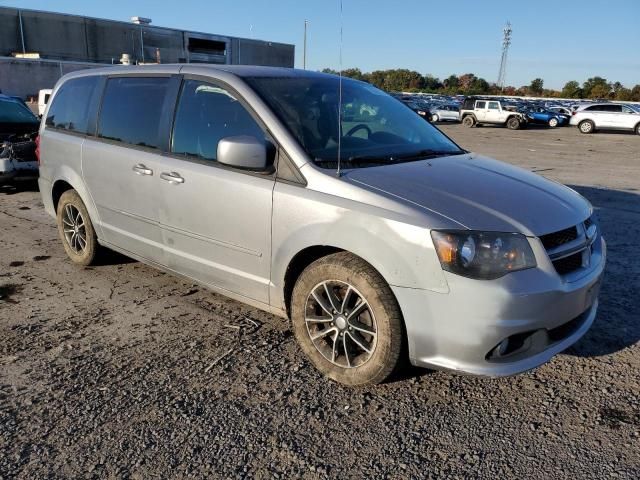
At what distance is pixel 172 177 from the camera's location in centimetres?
376

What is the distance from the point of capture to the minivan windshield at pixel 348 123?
3.34 m

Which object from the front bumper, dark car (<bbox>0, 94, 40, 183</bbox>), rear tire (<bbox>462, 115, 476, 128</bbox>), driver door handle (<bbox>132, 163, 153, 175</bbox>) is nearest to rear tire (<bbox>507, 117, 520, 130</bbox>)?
rear tire (<bbox>462, 115, 476, 128</bbox>)

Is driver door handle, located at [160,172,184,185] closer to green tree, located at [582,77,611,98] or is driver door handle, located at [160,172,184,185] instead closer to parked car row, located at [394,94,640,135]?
parked car row, located at [394,94,640,135]

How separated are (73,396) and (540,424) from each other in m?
2.53

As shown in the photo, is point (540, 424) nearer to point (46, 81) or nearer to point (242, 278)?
point (242, 278)

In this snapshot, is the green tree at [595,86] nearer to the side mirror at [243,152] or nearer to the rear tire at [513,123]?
the rear tire at [513,123]

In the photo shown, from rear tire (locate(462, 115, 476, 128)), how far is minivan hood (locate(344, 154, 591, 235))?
1324 inches

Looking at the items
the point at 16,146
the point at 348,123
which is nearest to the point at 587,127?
the point at 16,146

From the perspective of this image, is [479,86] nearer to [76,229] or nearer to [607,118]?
[607,118]

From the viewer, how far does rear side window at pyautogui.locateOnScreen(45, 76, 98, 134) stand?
4.82 meters

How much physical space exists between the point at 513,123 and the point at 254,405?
1332 inches

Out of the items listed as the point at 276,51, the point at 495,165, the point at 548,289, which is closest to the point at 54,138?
the point at 495,165

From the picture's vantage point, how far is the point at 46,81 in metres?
44.1

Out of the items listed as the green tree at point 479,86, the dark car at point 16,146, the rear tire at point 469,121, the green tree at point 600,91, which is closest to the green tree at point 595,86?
the green tree at point 600,91
